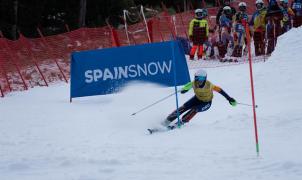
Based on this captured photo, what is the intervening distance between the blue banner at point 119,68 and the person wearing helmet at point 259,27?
3.93 m

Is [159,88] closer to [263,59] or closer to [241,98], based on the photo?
[241,98]

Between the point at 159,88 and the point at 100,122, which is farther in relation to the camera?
the point at 159,88

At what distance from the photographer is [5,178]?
668 centimetres

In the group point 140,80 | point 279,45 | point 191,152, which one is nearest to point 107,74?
point 140,80

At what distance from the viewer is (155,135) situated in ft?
31.2

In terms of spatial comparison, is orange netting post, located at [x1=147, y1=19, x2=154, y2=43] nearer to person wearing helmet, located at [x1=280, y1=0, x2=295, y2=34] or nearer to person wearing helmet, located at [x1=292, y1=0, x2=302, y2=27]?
person wearing helmet, located at [x1=280, y1=0, x2=295, y2=34]

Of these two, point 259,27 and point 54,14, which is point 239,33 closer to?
point 259,27

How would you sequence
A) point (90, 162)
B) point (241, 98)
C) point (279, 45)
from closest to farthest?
point (90, 162) < point (241, 98) < point (279, 45)

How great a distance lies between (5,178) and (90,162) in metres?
1.15

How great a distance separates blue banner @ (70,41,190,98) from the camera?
14.0m

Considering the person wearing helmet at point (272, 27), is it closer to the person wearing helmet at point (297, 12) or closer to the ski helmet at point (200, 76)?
the person wearing helmet at point (297, 12)

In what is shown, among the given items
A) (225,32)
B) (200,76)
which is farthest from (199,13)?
(200,76)

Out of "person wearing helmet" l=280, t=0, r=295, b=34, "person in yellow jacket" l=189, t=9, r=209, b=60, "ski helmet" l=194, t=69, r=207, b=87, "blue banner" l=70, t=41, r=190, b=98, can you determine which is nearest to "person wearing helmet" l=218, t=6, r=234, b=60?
"person in yellow jacket" l=189, t=9, r=209, b=60

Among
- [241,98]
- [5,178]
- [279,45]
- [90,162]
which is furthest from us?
[279,45]
